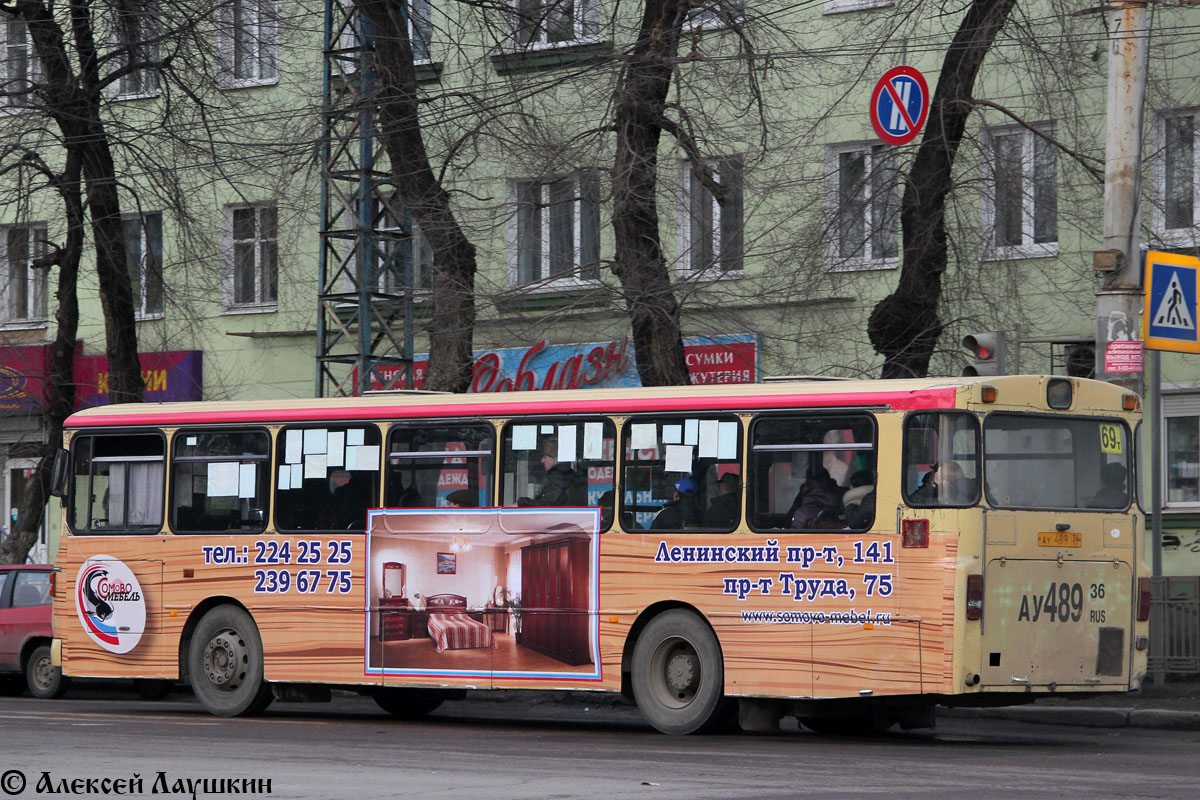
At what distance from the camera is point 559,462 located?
50.2ft

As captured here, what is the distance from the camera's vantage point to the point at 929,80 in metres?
24.8

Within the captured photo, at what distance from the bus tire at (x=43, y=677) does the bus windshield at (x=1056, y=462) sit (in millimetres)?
11825

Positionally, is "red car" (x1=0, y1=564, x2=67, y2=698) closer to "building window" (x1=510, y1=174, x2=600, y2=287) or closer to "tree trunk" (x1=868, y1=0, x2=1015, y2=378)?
"building window" (x1=510, y1=174, x2=600, y2=287)

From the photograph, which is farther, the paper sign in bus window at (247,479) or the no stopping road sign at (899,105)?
the no stopping road sign at (899,105)

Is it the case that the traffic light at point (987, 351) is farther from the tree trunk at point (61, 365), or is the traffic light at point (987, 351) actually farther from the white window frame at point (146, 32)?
the tree trunk at point (61, 365)

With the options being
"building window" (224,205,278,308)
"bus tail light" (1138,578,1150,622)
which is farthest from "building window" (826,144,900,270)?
"building window" (224,205,278,308)

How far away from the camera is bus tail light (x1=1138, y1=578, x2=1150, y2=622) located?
14406mm

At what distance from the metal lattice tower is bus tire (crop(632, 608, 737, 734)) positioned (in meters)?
9.82

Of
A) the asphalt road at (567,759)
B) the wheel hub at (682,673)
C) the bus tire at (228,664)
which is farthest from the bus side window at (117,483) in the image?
the wheel hub at (682,673)

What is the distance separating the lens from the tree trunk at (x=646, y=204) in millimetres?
20391

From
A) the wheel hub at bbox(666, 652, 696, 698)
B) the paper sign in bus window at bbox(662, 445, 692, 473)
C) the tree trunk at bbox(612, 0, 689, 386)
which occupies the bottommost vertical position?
the wheel hub at bbox(666, 652, 696, 698)

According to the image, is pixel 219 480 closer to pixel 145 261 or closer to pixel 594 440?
pixel 594 440

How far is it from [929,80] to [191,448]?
1197cm

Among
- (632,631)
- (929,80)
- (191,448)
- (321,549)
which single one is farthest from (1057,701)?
(929,80)
